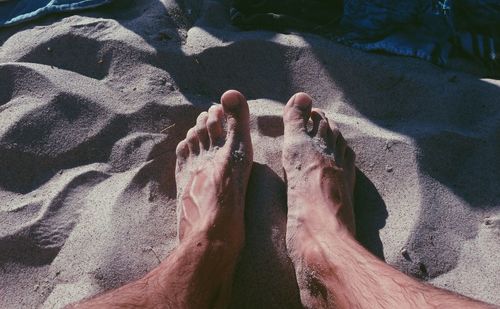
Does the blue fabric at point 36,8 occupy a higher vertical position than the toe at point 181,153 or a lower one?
higher

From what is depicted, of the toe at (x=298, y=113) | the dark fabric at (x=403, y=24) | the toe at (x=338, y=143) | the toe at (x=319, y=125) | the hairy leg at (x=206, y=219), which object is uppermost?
the dark fabric at (x=403, y=24)

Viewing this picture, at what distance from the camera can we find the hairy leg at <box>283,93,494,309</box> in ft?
4.69

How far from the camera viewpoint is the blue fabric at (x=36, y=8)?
7.73 feet

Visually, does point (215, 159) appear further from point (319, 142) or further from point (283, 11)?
point (283, 11)

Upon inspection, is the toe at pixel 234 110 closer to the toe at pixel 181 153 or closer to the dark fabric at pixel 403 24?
the toe at pixel 181 153

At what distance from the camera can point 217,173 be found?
195cm

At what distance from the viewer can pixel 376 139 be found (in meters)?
1.99

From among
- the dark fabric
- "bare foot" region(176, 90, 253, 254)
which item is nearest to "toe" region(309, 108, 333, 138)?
"bare foot" region(176, 90, 253, 254)

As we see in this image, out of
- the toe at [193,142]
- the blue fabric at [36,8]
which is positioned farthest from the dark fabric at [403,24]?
the blue fabric at [36,8]

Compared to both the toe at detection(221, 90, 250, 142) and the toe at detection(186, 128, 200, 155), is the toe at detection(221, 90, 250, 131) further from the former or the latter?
the toe at detection(186, 128, 200, 155)

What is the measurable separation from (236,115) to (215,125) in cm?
10

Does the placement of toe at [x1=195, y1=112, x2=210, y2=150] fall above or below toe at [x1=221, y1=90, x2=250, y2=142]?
below

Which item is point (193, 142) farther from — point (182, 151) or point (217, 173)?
point (217, 173)

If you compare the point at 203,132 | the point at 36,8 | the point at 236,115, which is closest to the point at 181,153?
the point at 203,132
